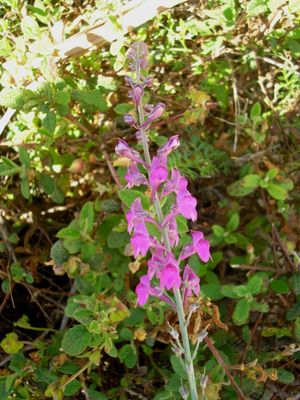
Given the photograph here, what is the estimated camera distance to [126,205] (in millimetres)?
1412

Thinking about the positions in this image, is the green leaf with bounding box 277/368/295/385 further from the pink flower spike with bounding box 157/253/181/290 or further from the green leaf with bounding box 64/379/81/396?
the pink flower spike with bounding box 157/253/181/290

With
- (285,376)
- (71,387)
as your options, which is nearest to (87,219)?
(71,387)

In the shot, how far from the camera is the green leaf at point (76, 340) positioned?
138cm

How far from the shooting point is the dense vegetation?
150 centimetres

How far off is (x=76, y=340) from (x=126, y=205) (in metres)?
0.32

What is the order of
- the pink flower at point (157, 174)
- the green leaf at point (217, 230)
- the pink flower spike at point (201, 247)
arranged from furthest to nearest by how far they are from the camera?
the green leaf at point (217, 230)
the pink flower spike at point (201, 247)
the pink flower at point (157, 174)

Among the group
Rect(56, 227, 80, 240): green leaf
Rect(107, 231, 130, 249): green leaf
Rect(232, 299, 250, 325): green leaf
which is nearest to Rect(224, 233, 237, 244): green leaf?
Rect(232, 299, 250, 325): green leaf

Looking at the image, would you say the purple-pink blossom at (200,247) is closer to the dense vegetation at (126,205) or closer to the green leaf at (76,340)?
the dense vegetation at (126,205)

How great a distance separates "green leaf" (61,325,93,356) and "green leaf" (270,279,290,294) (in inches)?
21.0

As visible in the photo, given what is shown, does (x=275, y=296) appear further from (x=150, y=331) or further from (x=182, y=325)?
(x=182, y=325)

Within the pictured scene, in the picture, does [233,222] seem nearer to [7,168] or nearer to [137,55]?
[7,168]

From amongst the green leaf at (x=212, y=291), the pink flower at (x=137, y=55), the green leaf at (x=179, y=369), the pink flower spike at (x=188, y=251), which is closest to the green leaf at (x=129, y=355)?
the green leaf at (x=179, y=369)

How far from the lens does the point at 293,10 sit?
5.16 feet

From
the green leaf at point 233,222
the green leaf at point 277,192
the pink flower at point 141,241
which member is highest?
the pink flower at point 141,241
